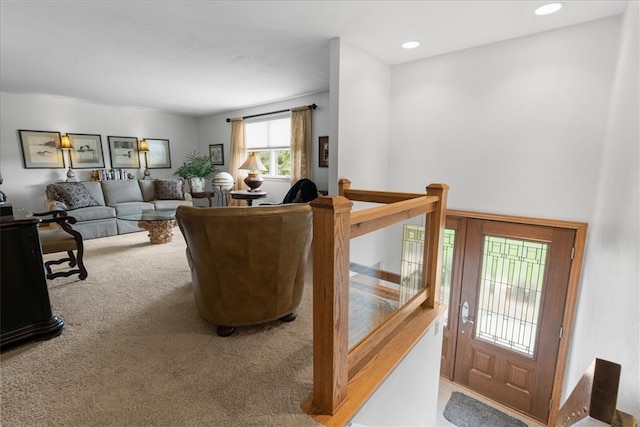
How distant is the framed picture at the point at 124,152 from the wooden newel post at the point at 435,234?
6.18 meters

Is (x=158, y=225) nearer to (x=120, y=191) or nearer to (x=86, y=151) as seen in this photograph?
(x=120, y=191)

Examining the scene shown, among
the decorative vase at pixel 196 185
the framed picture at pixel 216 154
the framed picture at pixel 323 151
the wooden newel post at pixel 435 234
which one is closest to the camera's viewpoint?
the wooden newel post at pixel 435 234

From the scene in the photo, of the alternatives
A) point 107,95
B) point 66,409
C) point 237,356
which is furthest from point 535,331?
point 107,95

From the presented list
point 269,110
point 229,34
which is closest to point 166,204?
point 269,110

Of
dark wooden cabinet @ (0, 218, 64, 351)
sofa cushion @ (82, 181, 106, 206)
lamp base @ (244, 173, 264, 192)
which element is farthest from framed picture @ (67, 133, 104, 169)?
dark wooden cabinet @ (0, 218, 64, 351)

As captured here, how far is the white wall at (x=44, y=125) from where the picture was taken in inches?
186

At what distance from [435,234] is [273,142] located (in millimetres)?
4272

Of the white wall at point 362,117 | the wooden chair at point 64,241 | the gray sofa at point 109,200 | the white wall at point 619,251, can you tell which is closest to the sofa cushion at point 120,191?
the gray sofa at point 109,200

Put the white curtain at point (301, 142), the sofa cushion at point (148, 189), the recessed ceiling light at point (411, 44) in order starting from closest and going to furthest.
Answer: the recessed ceiling light at point (411, 44), the white curtain at point (301, 142), the sofa cushion at point (148, 189)

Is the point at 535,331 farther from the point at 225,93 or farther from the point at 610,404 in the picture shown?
the point at 225,93

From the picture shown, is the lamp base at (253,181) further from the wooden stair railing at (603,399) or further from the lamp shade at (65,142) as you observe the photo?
the wooden stair railing at (603,399)

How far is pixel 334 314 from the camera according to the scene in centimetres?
119

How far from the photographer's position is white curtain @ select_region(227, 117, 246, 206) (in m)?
5.97

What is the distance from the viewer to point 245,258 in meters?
1.73
